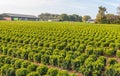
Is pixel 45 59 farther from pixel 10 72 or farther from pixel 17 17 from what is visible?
pixel 17 17

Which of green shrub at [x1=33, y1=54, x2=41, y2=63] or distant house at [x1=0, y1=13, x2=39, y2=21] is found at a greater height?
green shrub at [x1=33, y1=54, x2=41, y2=63]

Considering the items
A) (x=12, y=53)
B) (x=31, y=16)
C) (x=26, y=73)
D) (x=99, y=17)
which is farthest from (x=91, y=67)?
(x=31, y=16)

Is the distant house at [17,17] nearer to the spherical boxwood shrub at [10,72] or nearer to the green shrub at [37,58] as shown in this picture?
the green shrub at [37,58]

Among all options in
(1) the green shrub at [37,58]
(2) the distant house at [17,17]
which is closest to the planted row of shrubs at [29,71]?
(1) the green shrub at [37,58]

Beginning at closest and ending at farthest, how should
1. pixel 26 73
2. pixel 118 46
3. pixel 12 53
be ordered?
pixel 26 73 < pixel 12 53 < pixel 118 46

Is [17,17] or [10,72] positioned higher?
[10,72]

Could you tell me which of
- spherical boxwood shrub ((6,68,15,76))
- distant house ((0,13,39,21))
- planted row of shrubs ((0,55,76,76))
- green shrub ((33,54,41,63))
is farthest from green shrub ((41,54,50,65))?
distant house ((0,13,39,21))

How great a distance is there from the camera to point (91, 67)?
Answer: 10617mm

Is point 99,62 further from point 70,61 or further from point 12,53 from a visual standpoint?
point 12,53

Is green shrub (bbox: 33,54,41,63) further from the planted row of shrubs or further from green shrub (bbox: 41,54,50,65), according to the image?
the planted row of shrubs

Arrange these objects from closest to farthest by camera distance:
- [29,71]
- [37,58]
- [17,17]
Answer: [29,71]
[37,58]
[17,17]

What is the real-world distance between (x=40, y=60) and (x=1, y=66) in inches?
95.7

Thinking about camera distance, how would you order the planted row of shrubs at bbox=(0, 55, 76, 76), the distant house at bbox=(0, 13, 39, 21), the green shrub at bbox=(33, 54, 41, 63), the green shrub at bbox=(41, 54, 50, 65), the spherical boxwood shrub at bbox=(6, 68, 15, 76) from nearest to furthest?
1. the planted row of shrubs at bbox=(0, 55, 76, 76)
2. the spherical boxwood shrub at bbox=(6, 68, 15, 76)
3. the green shrub at bbox=(41, 54, 50, 65)
4. the green shrub at bbox=(33, 54, 41, 63)
5. the distant house at bbox=(0, 13, 39, 21)

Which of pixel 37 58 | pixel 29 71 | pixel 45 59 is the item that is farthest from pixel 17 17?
pixel 29 71
